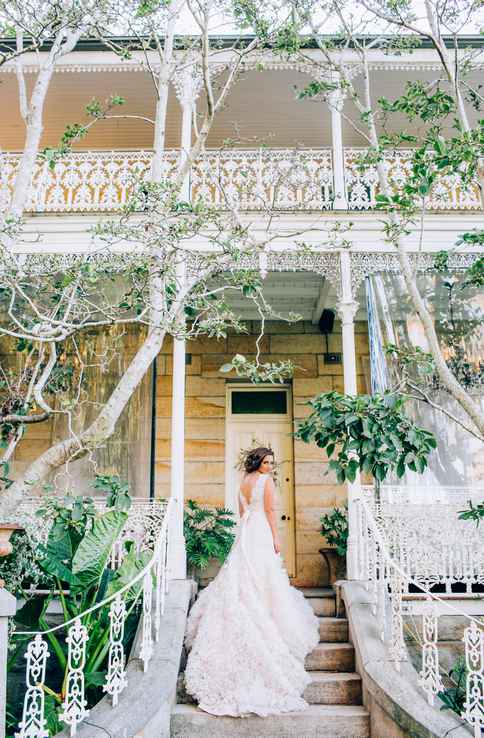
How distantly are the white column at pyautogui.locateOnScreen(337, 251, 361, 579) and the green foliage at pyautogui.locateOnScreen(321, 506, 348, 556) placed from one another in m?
0.86

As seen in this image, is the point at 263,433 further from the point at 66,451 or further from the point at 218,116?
the point at 66,451

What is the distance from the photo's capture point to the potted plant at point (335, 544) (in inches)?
323

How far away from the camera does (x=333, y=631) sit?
247 inches

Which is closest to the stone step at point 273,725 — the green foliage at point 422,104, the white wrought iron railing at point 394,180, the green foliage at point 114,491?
the green foliage at point 114,491

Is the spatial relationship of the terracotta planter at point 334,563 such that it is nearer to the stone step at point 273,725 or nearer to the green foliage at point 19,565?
the stone step at point 273,725

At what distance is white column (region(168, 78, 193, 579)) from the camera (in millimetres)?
6930

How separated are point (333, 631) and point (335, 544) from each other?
7.06 ft

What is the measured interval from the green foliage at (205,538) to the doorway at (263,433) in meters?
1.34

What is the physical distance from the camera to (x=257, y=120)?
34.6 feet

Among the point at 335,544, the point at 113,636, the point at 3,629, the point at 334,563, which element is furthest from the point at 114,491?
the point at 334,563

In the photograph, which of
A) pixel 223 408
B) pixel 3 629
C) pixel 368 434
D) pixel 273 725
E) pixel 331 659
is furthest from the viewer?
pixel 223 408

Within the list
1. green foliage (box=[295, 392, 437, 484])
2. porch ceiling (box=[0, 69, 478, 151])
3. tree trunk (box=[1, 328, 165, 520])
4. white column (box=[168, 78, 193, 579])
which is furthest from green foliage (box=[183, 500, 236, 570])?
porch ceiling (box=[0, 69, 478, 151])

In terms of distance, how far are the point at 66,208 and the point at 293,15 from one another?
3595 millimetres

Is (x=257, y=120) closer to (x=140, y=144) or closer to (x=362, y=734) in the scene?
(x=140, y=144)
